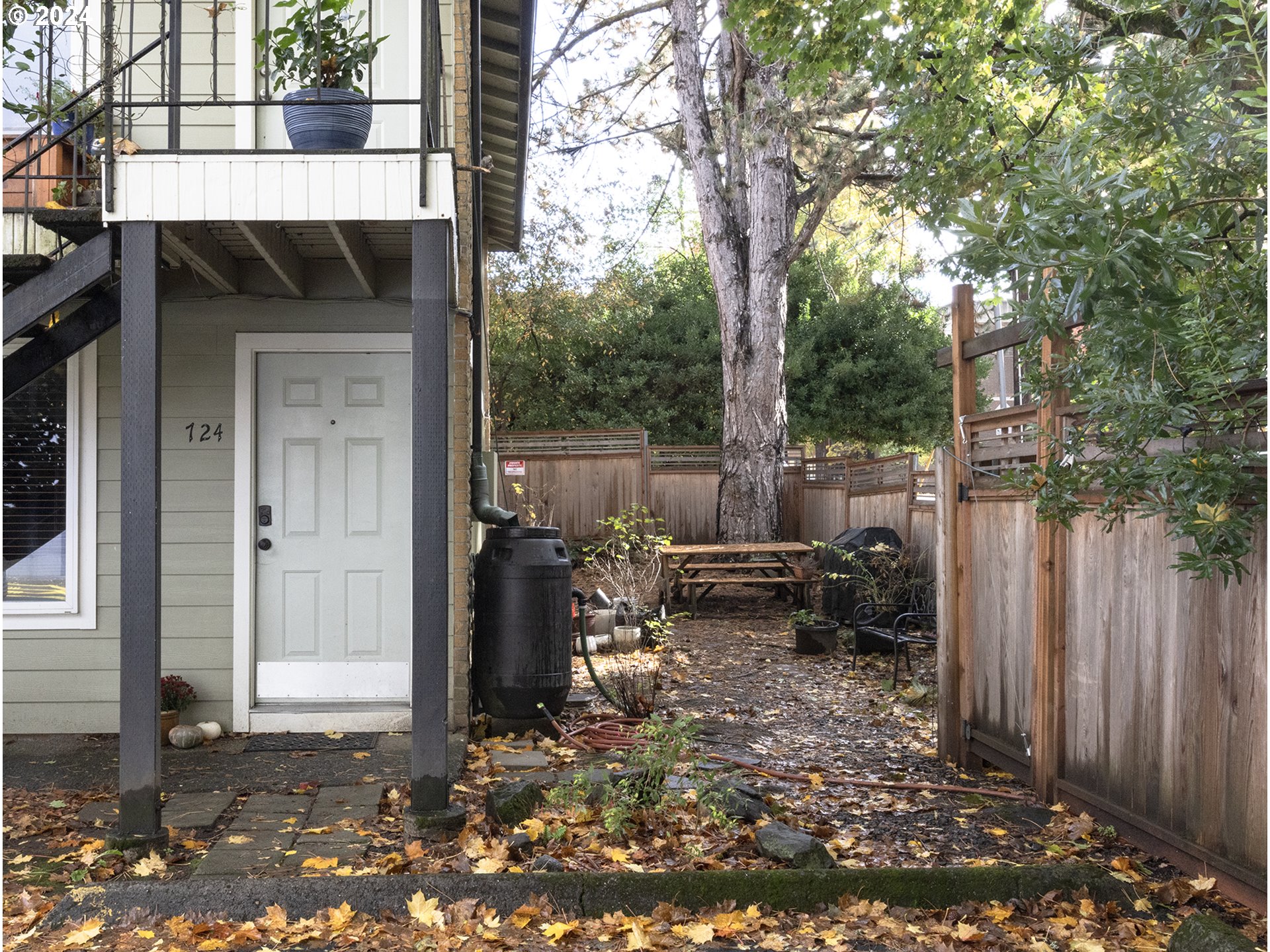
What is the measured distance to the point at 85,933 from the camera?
11.2 ft

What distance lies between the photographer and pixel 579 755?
6039 millimetres

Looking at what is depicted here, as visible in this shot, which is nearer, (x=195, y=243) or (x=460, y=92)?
(x=195, y=243)

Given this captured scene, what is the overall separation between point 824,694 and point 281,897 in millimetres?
5150

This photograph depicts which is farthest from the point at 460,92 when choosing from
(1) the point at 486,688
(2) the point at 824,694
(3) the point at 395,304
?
(2) the point at 824,694

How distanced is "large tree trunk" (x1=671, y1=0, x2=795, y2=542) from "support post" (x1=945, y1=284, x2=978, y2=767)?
8.52m

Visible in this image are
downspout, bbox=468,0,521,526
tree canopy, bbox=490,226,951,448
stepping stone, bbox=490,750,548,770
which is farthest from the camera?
tree canopy, bbox=490,226,951,448

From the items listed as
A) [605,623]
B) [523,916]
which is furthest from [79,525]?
[605,623]

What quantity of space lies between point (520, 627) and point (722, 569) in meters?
6.65

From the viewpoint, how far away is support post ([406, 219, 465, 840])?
14.9 feet

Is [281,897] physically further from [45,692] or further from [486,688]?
[45,692]

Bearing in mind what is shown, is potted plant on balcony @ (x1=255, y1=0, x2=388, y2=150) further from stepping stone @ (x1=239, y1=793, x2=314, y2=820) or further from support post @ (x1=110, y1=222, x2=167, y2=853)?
stepping stone @ (x1=239, y1=793, x2=314, y2=820)

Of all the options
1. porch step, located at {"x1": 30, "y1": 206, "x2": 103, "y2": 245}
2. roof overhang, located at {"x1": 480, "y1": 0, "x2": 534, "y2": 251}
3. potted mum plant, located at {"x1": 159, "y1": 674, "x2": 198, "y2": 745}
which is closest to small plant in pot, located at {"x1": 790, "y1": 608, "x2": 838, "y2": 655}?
roof overhang, located at {"x1": 480, "y1": 0, "x2": 534, "y2": 251}

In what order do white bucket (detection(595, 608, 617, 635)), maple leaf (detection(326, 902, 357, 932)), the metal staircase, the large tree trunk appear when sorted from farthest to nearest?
the large tree trunk → white bucket (detection(595, 608, 617, 635)) → the metal staircase → maple leaf (detection(326, 902, 357, 932))

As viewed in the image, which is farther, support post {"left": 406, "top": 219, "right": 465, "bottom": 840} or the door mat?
the door mat
